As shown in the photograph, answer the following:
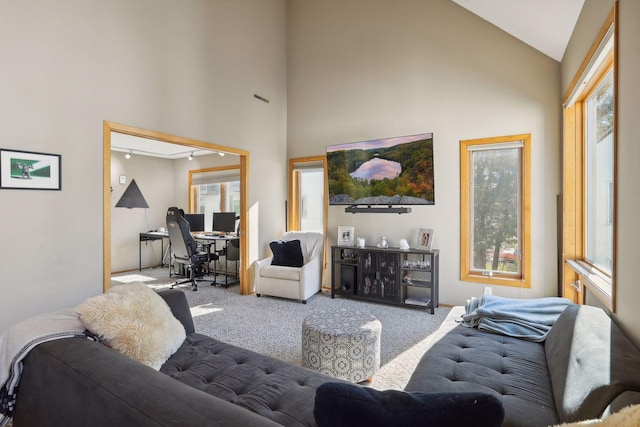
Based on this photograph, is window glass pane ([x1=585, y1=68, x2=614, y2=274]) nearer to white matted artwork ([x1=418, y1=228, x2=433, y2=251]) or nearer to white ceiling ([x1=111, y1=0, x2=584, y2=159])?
white ceiling ([x1=111, y1=0, x2=584, y2=159])

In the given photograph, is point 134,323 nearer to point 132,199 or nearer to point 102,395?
point 102,395

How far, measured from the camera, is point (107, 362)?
123 centimetres

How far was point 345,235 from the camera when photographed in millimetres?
4859

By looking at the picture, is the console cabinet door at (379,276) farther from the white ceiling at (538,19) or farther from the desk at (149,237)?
the desk at (149,237)

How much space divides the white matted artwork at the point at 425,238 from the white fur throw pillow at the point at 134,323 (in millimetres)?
3229

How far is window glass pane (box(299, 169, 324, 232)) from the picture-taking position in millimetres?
5367

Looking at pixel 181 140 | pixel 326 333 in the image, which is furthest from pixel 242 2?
pixel 326 333

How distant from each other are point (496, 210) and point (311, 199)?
2.77 metres

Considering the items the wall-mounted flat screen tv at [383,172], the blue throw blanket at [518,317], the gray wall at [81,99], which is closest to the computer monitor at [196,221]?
the gray wall at [81,99]

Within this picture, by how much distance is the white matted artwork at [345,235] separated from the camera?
4.82 metres

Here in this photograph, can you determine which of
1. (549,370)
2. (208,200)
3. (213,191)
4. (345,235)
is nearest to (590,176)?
(549,370)

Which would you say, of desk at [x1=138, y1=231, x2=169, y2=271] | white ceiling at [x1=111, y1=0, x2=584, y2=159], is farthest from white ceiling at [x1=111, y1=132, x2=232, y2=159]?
white ceiling at [x1=111, y1=0, x2=584, y2=159]

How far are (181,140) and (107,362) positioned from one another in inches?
123

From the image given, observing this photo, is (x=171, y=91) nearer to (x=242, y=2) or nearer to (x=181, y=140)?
(x=181, y=140)
